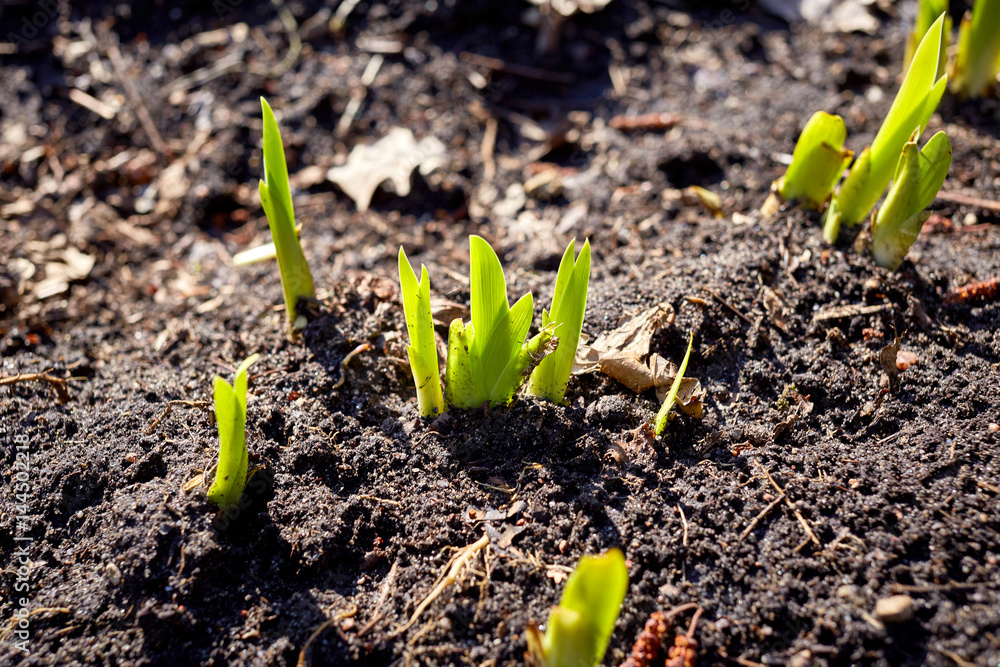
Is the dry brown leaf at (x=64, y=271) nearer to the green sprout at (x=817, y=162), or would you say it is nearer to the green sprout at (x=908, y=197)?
the green sprout at (x=817, y=162)

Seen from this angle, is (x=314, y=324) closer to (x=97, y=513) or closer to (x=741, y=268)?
(x=97, y=513)

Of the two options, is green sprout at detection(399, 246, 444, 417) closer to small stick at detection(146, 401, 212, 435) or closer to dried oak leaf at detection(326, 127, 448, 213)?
small stick at detection(146, 401, 212, 435)

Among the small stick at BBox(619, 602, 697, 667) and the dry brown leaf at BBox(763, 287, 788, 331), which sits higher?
the dry brown leaf at BBox(763, 287, 788, 331)

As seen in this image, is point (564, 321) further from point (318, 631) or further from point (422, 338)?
point (318, 631)

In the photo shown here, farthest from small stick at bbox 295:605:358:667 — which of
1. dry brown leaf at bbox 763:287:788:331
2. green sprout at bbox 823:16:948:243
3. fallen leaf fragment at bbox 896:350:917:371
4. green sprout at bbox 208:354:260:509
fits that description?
green sprout at bbox 823:16:948:243

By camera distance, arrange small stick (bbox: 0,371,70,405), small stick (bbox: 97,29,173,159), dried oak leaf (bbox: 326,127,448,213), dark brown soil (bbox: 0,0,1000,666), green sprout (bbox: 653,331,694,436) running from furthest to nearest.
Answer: small stick (bbox: 97,29,173,159) → dried oak leaf (bbox: 326,127,448,213) → small stick (bbox: 0,371,70,405) → green sprout (bbox: 653,331,694,436) → dark brown soil (bbox: 0,0,1000,666)

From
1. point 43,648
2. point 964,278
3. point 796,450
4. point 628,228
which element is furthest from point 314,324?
point 964,278
